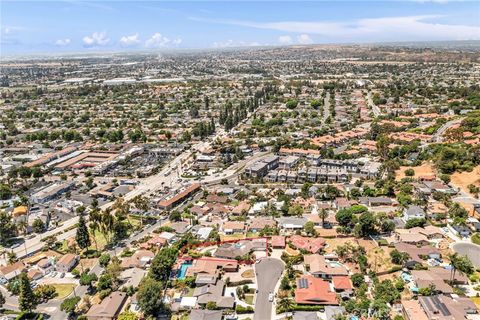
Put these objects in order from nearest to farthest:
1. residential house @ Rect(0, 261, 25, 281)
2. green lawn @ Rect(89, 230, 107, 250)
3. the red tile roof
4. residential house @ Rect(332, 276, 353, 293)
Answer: the red tile roof → residential house @ Rect(332, 276, 353, 293) → residential house @ Rect(0, 261, 25, 281) → green lawn @ Rect(89, 230, 107, 250)

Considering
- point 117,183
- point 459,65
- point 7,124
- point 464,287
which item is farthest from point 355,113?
point 459,65

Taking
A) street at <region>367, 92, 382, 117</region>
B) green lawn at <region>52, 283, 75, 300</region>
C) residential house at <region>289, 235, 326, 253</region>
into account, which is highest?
street at <region>367, 92, 382, 117</region>

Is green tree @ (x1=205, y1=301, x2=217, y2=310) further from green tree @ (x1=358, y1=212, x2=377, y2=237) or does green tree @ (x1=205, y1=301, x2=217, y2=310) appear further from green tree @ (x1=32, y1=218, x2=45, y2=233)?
green tree @ (x1=32, y1=218, x2=45, y2=233)

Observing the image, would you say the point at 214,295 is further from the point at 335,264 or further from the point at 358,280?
the point at 358,280

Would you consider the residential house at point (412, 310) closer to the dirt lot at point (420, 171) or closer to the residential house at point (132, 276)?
the residential house at point (132, 276)

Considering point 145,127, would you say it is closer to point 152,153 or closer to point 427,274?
point 152,153

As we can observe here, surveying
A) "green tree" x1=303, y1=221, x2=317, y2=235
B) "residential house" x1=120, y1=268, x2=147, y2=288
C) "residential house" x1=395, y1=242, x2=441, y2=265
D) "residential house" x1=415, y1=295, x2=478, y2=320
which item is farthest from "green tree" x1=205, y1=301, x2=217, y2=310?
"residential house" x1=395, y1=242, x2=441, y2=265
